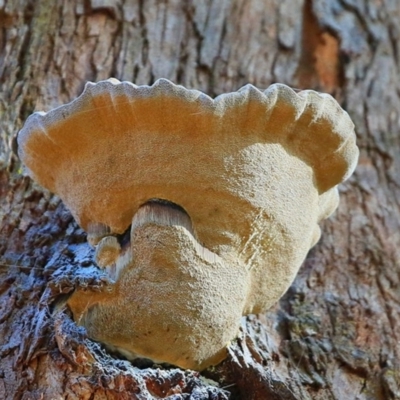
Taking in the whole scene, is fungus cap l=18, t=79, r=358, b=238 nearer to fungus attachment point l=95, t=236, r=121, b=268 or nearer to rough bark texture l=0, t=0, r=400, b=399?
fungus attachment point l=95, t=236, r=121, b=268

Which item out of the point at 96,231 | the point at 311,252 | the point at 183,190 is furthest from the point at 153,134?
the point at 311,252

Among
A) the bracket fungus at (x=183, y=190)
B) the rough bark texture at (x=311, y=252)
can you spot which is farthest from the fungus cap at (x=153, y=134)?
the rough bark texture at (x=311, y=252)

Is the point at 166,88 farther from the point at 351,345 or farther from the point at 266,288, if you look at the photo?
the point at 351,345

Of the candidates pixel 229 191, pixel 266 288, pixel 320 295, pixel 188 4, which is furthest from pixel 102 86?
pixel 188 4

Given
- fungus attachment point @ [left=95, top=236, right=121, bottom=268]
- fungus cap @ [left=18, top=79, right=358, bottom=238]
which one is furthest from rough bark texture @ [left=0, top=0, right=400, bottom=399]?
fungus cap @ [left=18, top=79, right=358, bottom=238]

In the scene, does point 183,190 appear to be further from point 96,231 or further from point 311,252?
point 311,252

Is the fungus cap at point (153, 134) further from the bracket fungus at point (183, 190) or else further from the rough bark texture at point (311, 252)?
the rough bark texture at point (311, 252)
